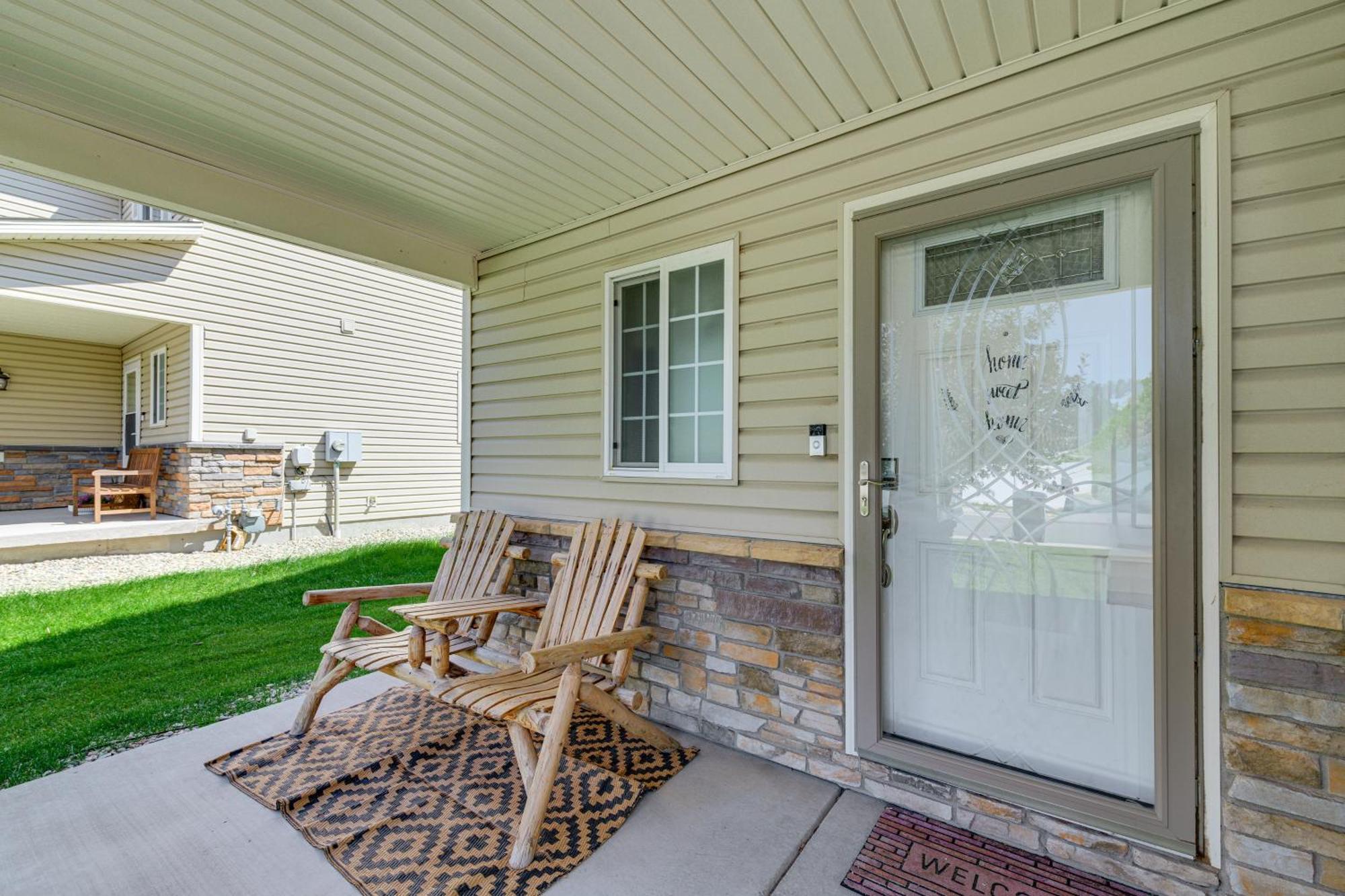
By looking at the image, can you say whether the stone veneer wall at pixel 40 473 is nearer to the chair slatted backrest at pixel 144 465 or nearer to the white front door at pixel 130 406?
the white front door at pixel 130 406

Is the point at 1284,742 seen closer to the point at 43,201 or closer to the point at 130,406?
the point at 43,201

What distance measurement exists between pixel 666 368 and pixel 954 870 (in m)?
2.41

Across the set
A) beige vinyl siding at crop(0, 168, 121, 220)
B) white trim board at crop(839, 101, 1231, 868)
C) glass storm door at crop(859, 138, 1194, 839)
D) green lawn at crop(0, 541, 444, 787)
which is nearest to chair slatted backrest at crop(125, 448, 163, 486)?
green lawn at crop(0, 541, 444, 787)

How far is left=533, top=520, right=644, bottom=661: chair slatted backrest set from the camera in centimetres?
280

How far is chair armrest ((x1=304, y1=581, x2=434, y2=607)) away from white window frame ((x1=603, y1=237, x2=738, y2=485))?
1.30 metres

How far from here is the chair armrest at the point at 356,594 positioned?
296cm

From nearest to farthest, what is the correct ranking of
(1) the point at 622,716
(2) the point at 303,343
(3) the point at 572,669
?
(3) the point at 572,669 → (1) the point at 622,716 → (2) the point at 303,343

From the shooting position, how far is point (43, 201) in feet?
24.4

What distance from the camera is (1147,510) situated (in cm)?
190

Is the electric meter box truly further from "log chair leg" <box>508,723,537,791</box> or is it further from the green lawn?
"log chair leg" <box>508,723,537,791</box>

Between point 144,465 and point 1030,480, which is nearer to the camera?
point 1030,480

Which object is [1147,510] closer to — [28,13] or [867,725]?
[867,725]

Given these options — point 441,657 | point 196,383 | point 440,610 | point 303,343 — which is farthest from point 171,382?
point 441,657

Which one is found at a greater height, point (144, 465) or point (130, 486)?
point (144, 465)
